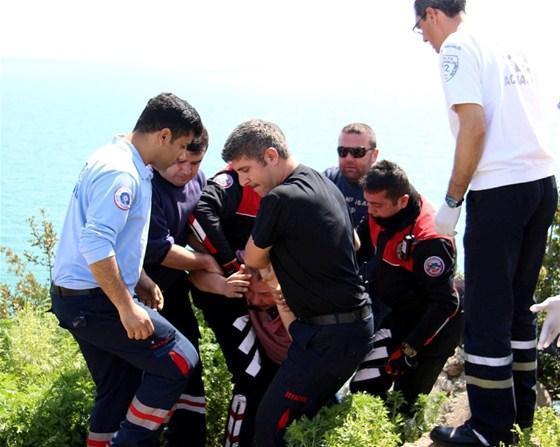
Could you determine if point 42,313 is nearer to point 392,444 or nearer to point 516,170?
point 392,444

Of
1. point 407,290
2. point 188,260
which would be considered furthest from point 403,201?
point 188,260

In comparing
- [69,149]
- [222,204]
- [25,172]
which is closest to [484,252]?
[222,204]

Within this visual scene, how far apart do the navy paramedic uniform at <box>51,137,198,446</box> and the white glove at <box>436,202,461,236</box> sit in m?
1.44

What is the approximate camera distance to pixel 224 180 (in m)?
4.95

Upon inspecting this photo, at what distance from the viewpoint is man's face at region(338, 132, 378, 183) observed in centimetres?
564

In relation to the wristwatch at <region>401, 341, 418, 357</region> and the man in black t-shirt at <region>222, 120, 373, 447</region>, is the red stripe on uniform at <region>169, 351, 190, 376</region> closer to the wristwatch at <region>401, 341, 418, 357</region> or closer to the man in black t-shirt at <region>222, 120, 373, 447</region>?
the man in black t-shirt at <region>222, 120, 373, 447</region>

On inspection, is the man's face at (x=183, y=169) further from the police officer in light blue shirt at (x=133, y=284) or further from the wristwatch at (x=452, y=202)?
the wristwatch at (x=452, y=202)

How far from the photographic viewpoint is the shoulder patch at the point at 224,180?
4.93 meters

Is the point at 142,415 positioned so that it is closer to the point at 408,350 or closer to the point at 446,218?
the point at 408,350

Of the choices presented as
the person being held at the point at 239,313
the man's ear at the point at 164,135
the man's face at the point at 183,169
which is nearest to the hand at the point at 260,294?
the person being held at the point at 239,313

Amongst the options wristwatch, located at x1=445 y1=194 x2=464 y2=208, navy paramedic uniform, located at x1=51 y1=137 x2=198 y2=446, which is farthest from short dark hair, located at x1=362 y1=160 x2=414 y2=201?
navy paramedic uniform, located at x1=51 y1=137 x2=198 y2=446

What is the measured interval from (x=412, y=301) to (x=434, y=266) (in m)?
0.41

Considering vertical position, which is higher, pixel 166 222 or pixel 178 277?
pixel 166 222

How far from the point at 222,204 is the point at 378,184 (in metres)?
Result: 0.94
